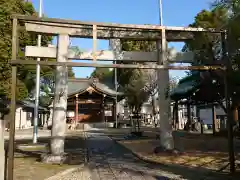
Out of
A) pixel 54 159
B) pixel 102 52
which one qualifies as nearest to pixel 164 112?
pixel 102 52

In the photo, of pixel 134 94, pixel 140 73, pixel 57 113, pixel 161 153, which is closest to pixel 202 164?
pixel 161 153

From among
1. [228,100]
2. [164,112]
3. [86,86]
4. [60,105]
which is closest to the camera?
[228,100]

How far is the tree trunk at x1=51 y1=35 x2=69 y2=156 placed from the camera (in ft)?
33.8

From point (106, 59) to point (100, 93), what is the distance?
2667 cm

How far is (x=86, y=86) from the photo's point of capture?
3691cm

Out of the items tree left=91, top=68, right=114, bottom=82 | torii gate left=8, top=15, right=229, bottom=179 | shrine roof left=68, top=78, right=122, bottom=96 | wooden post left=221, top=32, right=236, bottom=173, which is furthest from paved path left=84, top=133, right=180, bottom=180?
tree left=91, top=68, right=114, bottom=82

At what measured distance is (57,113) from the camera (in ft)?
33.9

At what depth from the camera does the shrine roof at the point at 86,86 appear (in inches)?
1414

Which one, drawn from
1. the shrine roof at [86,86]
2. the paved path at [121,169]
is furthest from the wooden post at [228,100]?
the shrine roof at [86,86]

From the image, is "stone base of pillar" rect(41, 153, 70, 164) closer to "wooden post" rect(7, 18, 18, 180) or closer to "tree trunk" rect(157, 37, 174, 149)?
"wooden post" rect(7, 18, 18, 180)

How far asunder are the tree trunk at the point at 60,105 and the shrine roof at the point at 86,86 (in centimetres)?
2503

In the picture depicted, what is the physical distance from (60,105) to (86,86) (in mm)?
26618

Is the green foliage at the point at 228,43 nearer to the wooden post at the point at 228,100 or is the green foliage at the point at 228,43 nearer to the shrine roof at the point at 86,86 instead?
the wooden post at the point at 228,100

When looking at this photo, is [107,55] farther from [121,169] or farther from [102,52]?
[121,169]
